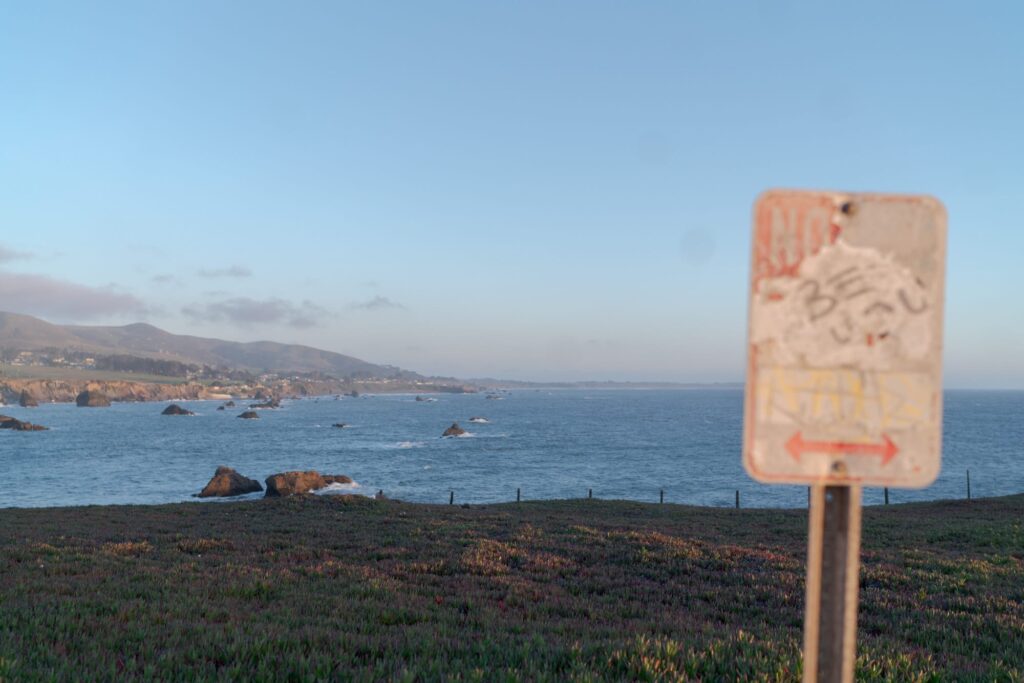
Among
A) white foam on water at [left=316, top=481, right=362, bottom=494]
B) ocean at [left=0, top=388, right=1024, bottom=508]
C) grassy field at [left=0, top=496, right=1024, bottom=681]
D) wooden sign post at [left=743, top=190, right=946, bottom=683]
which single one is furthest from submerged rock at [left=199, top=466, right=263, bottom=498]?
wooden sign post at [left=743, top=190, right=946, bottom=683]

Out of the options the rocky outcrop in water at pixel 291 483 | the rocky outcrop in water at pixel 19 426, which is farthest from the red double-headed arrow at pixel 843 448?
the rocky outcrop in water at pixel 19 426

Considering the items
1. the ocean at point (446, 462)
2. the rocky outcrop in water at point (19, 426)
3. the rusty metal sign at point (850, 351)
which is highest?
the rusty metal sign at point (850, 351)

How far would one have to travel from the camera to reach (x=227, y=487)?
54.2 m

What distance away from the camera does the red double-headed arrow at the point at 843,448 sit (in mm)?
2330

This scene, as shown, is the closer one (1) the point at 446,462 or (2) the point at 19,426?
(1) the point at 446,462

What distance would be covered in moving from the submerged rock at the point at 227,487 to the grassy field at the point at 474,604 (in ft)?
110

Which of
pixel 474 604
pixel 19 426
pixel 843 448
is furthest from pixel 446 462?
pixel 19 426

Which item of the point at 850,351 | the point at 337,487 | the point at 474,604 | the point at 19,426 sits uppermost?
the point at 850,351

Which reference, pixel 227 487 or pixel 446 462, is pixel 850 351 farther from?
pixel 446 462

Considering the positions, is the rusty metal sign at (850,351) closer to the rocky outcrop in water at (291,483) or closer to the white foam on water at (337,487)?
the rocky outcrop in water at (291,483)

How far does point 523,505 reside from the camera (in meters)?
33.7

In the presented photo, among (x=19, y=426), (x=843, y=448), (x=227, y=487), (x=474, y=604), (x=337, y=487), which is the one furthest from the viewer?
(x=19, y=426)

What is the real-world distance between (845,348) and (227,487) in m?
58.7

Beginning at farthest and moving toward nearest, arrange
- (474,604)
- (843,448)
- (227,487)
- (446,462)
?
(446,462) → (227,487) → (474,604) → (843,448)
